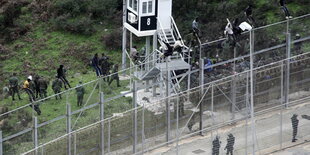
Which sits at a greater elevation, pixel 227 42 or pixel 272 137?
pixel 227 42

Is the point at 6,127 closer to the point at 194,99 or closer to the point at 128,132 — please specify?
the point at 128,132

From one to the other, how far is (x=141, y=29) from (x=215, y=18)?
36.9ft

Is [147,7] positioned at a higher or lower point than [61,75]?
higher

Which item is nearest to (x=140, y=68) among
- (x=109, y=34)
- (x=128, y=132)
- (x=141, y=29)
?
(x=141, y=29)

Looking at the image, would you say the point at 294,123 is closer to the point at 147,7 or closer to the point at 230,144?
the point at 230,144

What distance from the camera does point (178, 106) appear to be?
113ft

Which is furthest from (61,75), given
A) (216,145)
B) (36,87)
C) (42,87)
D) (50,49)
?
(216,145)

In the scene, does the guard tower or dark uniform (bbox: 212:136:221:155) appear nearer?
dark uniform (bbox: 212:136:221:155)

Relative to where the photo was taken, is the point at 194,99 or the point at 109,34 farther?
the point at 109,34

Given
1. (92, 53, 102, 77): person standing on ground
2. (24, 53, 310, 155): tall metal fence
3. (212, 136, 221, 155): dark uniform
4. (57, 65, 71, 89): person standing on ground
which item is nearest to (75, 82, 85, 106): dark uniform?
(24, 53, 310, 155): tall metal fence

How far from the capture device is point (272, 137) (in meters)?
35.8

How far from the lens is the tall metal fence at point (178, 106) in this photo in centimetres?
3284

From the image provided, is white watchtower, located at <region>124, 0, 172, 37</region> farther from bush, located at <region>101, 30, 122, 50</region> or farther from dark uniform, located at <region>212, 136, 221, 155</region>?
dark uniform, located at <region>212, 136, 221, 155</region>

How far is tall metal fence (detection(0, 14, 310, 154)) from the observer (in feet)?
108
